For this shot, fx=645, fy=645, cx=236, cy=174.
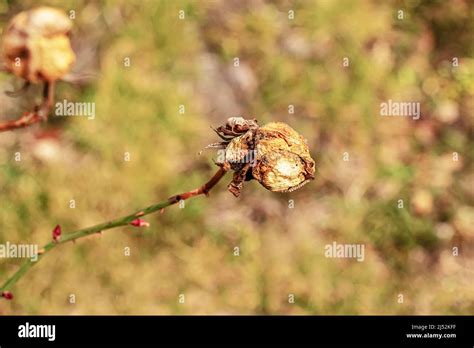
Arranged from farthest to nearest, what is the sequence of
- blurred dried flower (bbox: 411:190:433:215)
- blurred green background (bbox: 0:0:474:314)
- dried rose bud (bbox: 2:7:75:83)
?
1. blurred dried flower (bbox: 411:190:433:215)
2. blurred green background (bbox: 0:0:474:314)
3. dried rose bud (bbox: 2:7:75:83)

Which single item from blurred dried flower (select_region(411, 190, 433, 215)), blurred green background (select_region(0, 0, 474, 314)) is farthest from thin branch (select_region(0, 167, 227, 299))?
blurred dried flower (select_region(411, 190, 433, 215))

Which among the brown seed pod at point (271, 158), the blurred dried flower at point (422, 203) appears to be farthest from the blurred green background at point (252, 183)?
the brown seed pod at point (271, 158)

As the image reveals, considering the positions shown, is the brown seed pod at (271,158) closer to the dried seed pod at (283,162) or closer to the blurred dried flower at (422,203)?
the dried seed pod at (283,162)

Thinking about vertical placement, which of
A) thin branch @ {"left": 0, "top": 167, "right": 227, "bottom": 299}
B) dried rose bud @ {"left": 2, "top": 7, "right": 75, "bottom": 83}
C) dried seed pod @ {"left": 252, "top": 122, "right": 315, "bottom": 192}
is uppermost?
dried rose bud @ {"left": 2, "top": 7, "right": 75, "bottom": 83}

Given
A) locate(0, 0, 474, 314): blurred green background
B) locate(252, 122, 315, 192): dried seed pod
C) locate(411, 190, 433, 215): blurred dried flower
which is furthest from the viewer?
locate(411, 190, 433, 215): blurred dried flower

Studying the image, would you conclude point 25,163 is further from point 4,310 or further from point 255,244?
point 255,244

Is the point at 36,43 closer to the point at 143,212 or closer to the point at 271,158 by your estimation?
the point at 143,212

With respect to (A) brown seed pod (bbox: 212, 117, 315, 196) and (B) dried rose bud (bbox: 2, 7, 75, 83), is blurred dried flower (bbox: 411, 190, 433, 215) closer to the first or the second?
(A) brown seed pod (bbox: 212, 117, 315, 196)

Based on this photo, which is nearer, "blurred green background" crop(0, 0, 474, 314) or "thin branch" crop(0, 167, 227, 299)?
"thin branch" crop(0, 167, 227, 299)
